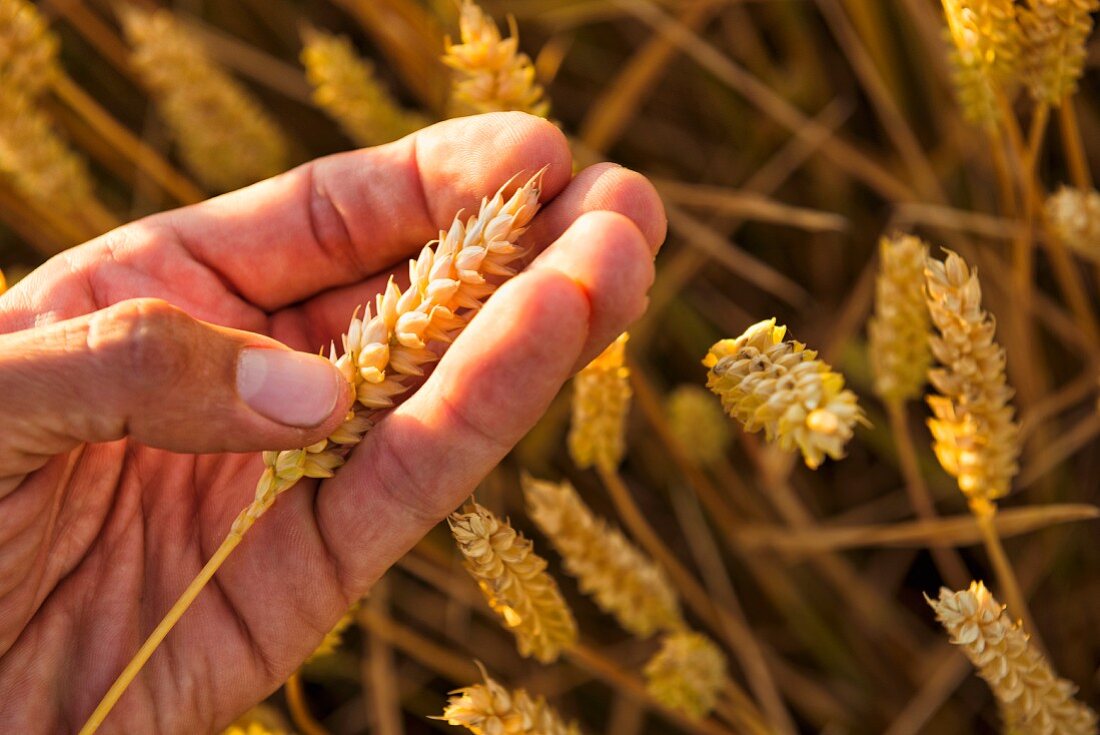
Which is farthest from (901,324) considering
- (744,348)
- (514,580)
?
(514,580)

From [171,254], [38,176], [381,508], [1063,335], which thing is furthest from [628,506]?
[38,176]

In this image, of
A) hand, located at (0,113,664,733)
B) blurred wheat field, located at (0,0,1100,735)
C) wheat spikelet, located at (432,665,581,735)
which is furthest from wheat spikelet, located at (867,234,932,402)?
wheat spikelet, located at (432,665,581,735)

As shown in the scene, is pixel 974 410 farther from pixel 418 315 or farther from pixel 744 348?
pixel 418 315

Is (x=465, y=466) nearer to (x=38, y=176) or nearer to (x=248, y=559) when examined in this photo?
(x=248, y=559)

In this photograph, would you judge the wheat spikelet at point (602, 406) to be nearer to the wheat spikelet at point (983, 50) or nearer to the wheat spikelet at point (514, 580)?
the wheat spikelet at point (514, 580)

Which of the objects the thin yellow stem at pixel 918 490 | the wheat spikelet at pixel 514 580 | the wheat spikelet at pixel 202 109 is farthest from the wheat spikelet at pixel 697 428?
the wheat spikelet at pixel 202 109

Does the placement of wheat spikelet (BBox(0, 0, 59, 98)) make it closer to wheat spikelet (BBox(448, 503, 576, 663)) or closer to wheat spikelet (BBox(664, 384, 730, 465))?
wheat spikelet (BBox(448, 503, 576, 663))

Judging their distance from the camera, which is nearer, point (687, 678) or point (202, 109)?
point (687, 678)
